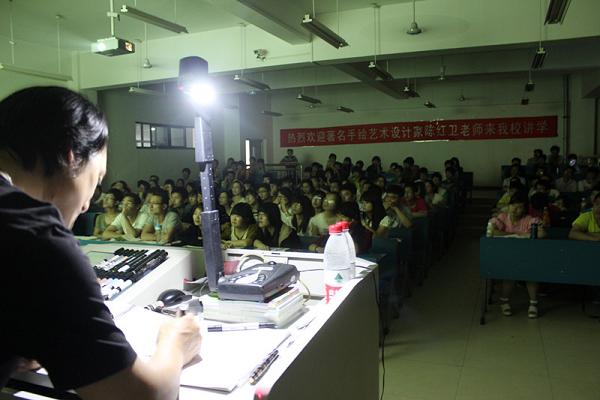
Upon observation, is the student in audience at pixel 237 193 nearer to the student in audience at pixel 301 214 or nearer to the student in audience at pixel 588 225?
the student in audience at pixel 301 214

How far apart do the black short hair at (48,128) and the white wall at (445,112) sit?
1204cm

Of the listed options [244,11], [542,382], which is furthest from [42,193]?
[244,11]

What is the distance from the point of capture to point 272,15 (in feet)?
16.6

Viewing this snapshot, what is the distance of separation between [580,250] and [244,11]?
149 inches

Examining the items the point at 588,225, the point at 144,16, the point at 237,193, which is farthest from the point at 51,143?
the point at 237,193

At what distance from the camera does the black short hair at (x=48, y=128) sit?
0.74 m

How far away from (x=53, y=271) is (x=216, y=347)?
607 millimetres

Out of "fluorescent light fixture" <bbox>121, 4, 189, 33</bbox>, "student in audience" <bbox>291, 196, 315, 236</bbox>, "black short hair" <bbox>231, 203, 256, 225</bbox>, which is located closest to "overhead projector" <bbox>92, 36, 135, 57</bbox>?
"fluorescent light fixture" <bbox>121, 4, 189, 33</bbox>

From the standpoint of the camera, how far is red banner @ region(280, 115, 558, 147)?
11.8 metres

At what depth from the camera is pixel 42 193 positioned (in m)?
0.75

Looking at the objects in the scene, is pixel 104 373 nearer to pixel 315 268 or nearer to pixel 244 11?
pixel 315 268

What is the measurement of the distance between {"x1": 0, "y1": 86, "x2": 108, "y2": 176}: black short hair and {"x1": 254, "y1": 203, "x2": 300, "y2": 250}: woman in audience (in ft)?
11.4

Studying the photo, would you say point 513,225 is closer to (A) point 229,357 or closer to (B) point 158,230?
(B) point 158,230

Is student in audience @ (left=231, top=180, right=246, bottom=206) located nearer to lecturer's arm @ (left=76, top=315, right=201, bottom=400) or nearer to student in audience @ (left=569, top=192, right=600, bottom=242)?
student in audience @ (left=569, top=192, right=600, bottom=242)
